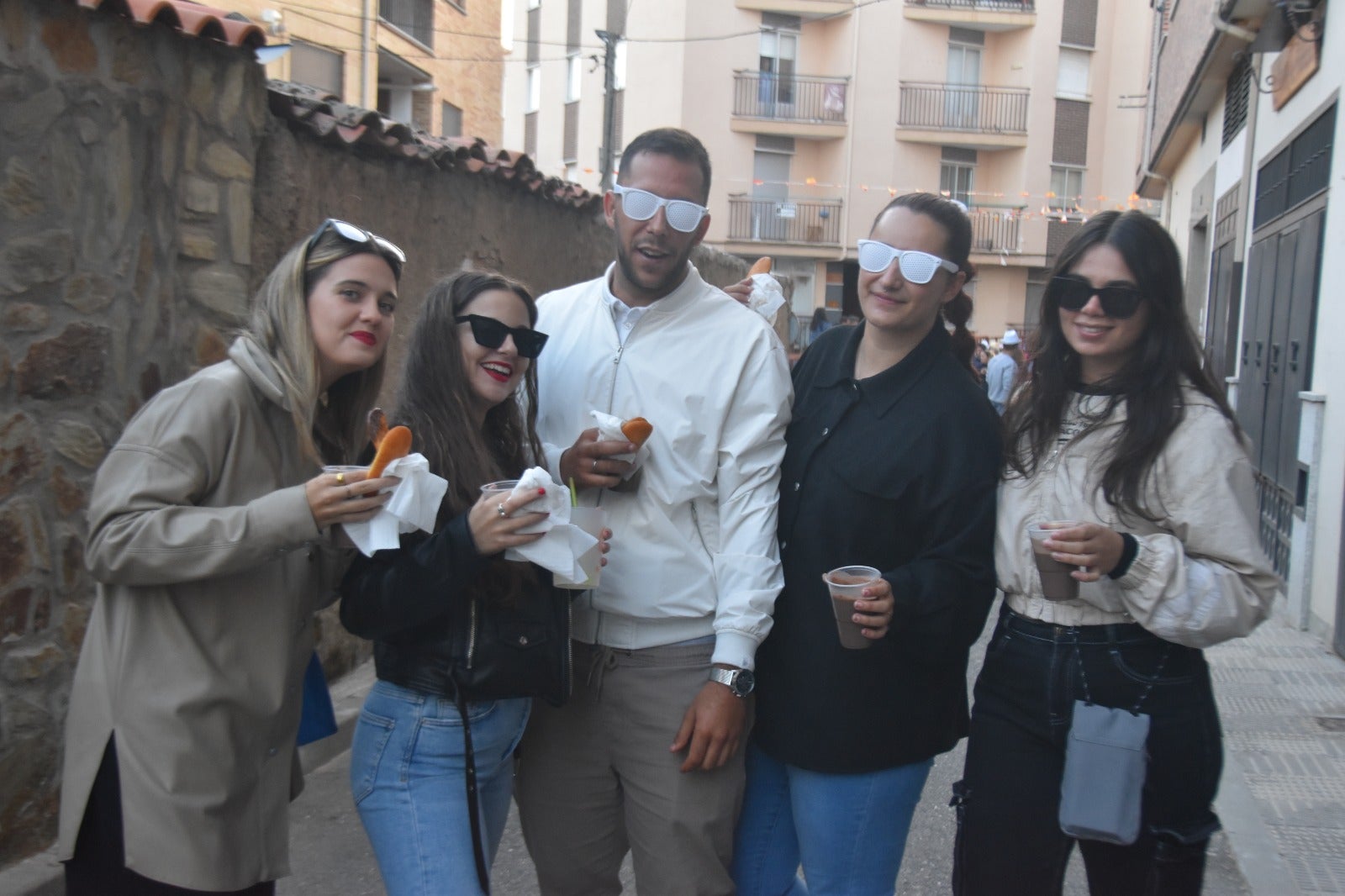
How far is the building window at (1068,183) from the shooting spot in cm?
3111

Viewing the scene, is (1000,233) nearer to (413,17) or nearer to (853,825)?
(413,17)

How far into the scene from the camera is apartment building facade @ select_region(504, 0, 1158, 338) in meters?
30.5

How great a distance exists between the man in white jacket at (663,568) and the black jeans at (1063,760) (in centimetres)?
56

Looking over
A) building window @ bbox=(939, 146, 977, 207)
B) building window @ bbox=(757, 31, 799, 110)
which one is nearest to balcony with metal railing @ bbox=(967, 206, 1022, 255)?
building window @ bbox=(939, 146, 977, 207)

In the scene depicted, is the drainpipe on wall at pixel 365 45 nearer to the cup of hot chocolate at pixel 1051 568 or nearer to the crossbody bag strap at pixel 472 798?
the crossbody bag strap at pixel 472 798

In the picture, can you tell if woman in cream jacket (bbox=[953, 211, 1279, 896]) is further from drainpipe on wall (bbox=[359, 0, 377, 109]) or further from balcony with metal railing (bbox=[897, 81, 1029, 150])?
balcony with metal railing (bbox=[897, 81, 1029, 150])

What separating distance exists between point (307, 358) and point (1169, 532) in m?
1.86

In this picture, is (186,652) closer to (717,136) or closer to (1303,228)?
(1303,228)

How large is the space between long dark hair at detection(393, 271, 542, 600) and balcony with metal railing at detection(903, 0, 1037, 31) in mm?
30840

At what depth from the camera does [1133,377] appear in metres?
2.54

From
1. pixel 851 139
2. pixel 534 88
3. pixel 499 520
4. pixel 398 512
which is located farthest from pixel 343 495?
pixel 534 88

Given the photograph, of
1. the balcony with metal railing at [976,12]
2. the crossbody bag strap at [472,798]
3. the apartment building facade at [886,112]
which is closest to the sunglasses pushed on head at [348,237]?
the crossbody bag strap at [472,798]

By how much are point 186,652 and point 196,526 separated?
255 millimetres

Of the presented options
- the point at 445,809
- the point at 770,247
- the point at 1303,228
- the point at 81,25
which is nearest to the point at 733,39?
the point at 770,247
